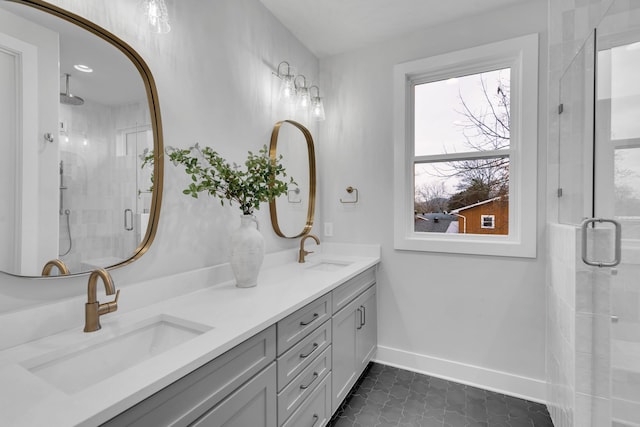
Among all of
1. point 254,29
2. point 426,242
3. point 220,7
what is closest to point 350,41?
point 254,29

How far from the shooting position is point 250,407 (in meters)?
1.07

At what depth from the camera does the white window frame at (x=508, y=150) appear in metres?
2.02

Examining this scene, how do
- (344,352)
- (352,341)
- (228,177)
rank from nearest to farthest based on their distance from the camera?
(228,177), (344,352), (352,341)

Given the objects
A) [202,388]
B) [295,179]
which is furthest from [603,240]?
[295,179]

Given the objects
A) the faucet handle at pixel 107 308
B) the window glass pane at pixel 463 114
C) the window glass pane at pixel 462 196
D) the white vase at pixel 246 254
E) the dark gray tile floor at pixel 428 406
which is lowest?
the dark gray tile floor at pixel 428 406

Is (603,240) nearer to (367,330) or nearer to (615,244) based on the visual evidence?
(615,244)

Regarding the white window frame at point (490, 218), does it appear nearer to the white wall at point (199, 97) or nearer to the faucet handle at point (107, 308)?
the white wall at point (199, 97)

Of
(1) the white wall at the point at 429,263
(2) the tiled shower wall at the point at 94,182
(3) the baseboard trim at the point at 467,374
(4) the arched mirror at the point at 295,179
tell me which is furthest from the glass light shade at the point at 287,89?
(3) the baseboard trim at the point at 467,374

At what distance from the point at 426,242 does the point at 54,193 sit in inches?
84.4

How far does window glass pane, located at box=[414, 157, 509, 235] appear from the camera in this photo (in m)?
2.21

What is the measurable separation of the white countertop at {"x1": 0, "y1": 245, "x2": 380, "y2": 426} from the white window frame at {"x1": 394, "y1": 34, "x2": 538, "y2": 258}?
92 cm

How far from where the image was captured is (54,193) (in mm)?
1030

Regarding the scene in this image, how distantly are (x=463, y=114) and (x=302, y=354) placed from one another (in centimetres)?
203

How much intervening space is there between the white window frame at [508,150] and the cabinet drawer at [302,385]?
1.13 meters
